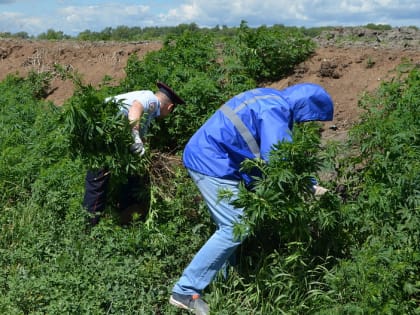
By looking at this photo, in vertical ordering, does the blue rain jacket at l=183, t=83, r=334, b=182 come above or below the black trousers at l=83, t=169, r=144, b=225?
above

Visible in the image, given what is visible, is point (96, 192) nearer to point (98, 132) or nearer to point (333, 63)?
point (98, 132)

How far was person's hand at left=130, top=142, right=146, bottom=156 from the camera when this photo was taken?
5284mm

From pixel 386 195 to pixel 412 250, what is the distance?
1.51 ft

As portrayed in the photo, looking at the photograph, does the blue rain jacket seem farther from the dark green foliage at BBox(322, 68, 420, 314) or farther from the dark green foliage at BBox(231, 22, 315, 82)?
the dark green foliage at BBox(231, 22, 315, 82)

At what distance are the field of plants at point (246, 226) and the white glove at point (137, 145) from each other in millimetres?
60

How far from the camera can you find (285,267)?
4664mm

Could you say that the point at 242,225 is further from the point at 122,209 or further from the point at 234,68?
the point at 234,68

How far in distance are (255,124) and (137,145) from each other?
1.25m

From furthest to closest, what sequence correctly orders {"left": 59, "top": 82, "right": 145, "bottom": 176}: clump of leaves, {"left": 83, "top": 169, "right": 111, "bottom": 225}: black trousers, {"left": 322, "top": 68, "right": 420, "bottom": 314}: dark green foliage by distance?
{"left": 83, "top": 169, "right": 111, "bottom": 225}: black trousers, {"left": 59, "top": 82, "right": 145, "bottom": 176}: clump of leaves, {"left": 322, "top": 68, "right": 420, "bottom": 314}: dark green foliage

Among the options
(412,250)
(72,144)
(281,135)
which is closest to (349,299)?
(412,250)

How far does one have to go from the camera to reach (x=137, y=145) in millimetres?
5301

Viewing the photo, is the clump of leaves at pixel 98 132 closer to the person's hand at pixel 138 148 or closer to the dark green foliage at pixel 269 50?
the person's hand at pixel 138 148

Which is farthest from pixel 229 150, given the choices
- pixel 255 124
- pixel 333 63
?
pixel 333 63

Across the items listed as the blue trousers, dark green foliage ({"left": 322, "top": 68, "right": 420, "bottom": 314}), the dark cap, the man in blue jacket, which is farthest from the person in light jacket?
dark green foliage ({"left": 322, "top": 68, "right": 420, "bottom": 314})
